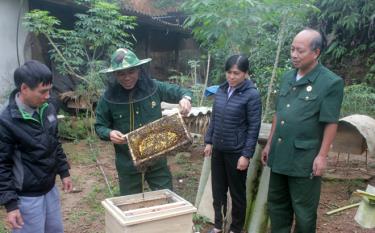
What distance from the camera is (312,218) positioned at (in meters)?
3.15

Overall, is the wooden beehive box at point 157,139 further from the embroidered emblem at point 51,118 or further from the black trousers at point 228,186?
the black trousers at point 228,186

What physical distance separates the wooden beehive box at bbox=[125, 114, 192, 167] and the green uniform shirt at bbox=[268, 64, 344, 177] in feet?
3.03

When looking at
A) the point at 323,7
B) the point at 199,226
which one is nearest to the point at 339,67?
the point at 323,7

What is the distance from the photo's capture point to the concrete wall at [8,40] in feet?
25.9

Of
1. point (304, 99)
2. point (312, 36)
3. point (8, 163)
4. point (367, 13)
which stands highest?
point (367, 13)

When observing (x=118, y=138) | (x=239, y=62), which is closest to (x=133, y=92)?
(x=118, y=138)

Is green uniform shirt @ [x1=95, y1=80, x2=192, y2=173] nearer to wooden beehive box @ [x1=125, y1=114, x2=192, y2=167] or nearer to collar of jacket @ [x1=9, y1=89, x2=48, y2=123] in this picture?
wooden beehive box @ [x1=125, y1=114, x2=192, y2=167]

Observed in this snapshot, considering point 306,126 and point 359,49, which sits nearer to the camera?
point 306,126

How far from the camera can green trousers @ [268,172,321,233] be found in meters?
3.09

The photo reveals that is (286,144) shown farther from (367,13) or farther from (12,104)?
(367,13)

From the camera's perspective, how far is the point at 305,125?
3020 mm

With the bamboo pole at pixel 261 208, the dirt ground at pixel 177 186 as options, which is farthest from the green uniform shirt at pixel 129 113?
the dirt ground at pixel 177 186

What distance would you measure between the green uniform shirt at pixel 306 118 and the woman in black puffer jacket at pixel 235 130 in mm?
374

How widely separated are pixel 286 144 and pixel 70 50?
19.2ft
